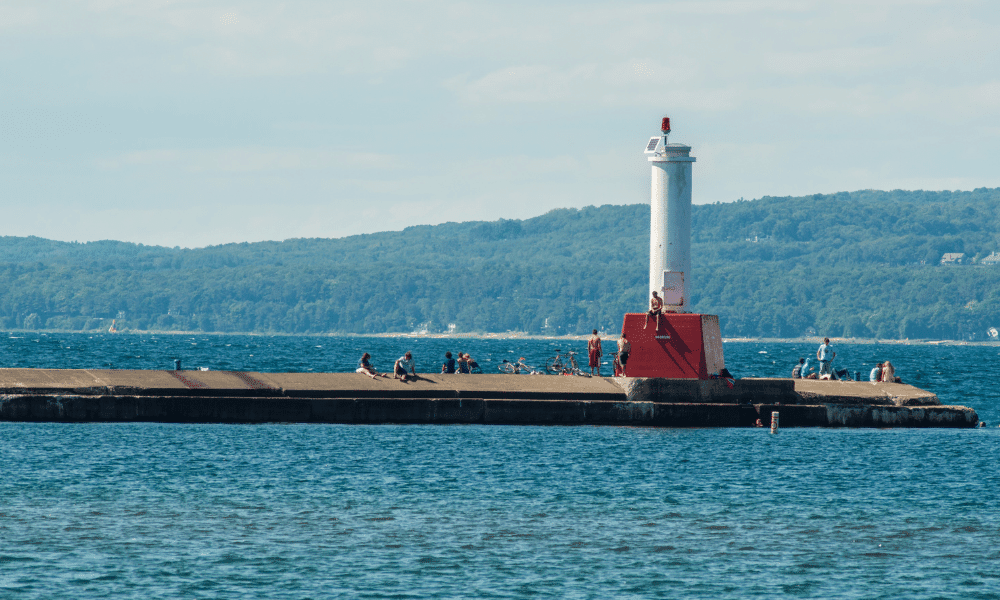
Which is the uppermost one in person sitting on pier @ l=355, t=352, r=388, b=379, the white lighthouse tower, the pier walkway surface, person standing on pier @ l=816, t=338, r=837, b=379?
the white lighthouse tower

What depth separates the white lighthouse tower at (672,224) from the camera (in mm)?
35562

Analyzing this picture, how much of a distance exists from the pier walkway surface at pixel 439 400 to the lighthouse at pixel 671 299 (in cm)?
62

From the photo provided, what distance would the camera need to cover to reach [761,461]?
2991cm

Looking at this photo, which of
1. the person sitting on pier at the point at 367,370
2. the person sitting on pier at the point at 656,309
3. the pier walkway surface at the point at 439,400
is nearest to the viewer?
the pier walkway surface at the point at 439,400


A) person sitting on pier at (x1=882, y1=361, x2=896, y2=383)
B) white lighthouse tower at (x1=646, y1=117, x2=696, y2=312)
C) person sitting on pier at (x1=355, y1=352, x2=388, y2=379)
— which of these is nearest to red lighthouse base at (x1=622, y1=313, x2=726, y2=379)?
white lighthouse tower at (x1=646, y1=117, x2=696, y2=312)

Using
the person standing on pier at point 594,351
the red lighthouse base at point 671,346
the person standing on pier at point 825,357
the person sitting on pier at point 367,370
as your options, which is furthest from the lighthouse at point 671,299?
the person sitting on pier at point 367,370

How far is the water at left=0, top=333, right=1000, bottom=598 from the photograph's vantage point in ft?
57.1

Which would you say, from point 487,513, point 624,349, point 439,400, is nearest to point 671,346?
point 624,349

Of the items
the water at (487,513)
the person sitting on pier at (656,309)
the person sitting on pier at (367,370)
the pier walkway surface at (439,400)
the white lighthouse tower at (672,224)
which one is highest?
the white lighthouse tower at (672,224)

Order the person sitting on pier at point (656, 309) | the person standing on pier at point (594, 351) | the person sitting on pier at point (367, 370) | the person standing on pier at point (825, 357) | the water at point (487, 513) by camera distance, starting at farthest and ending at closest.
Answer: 1. the person standing on pier at point (825, 357)
2. the person standing on pier at point (594, 351)
3. the person sitting on pier at point (367, 370)
4. the person sitting on pier at point (656, 309)
5. the water at point (487, 513)

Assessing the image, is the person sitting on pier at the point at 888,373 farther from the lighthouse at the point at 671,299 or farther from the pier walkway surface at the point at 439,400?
the lighthouse at the point at 671,299

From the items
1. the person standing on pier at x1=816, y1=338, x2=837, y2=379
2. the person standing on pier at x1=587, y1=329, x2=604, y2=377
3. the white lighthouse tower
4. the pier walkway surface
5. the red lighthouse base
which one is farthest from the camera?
the person standing on pier at x1=816, y1=338, x2=837, y2=379

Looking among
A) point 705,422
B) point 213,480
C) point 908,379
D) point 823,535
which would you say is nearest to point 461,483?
point 213,480

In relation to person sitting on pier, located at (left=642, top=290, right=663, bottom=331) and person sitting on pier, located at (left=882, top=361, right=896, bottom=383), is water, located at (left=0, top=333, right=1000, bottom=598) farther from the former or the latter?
person sitting on pier, located at (left=882, top=361, right=896, bottom=383)
